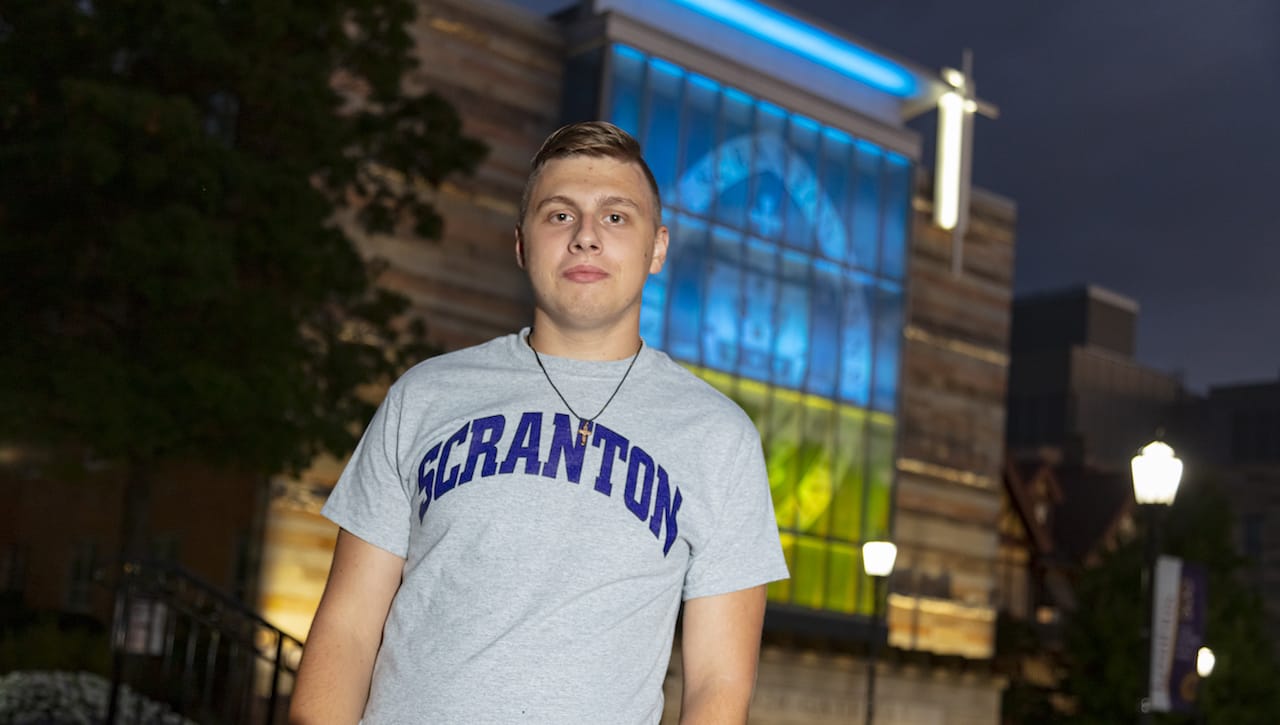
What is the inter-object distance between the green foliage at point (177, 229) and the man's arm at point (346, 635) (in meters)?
10.6

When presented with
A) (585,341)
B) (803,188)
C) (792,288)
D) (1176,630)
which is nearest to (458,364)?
(585,341)

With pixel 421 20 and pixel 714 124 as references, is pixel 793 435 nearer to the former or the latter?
pixel 714 124

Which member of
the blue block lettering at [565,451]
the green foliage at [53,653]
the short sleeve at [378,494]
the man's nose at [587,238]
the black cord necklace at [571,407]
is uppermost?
the man's nose at [587,238]

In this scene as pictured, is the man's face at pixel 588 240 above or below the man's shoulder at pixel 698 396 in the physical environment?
above

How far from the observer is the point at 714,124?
25094mm

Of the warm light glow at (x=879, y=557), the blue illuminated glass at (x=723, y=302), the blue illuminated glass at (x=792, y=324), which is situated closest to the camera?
the warm light glow at (x=879, y=557)

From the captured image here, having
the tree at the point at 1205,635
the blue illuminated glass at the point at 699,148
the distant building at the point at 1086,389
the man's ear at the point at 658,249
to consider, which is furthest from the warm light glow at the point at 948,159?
the distant building at the point at 1086,389

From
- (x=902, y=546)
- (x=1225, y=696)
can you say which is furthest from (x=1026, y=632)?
(x=902, y=546)

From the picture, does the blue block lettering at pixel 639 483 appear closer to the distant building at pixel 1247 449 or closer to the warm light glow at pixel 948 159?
the warm light glow at pixel 948 159

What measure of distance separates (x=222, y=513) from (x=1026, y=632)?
22.2m

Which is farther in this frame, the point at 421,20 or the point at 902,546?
the point at 902,546

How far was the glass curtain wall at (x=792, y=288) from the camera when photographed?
24.4m

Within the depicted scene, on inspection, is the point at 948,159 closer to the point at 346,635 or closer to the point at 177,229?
the point at 177,229

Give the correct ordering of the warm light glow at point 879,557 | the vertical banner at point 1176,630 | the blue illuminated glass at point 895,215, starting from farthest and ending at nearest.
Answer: the blue illuminated glass at point 895,215 < the warm light glow at point 879,557 < the vertical banner at point 1176,630
